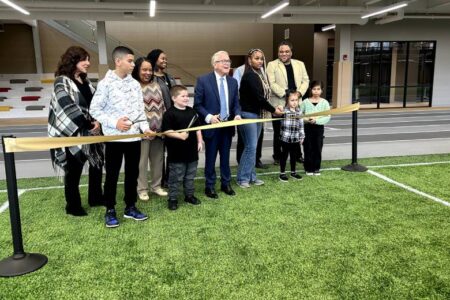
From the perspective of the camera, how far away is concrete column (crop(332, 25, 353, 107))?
16.0 m

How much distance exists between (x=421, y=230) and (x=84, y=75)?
3.82m

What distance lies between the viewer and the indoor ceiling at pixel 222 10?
521 inches

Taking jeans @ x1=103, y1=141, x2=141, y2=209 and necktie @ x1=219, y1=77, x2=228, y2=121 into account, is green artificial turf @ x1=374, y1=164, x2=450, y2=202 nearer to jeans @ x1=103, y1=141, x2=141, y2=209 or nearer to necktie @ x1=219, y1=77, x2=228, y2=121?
necktie @ x1=219, y1=77, x2=228, y2=121

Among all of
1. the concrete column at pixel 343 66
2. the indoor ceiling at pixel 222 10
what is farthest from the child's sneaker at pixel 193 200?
the concrete column at pixel 343 66

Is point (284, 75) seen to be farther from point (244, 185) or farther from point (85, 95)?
point (85, 95)

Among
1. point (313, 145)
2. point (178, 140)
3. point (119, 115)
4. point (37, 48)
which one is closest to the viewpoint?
point (119, 115)

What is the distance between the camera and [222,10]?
13969 mm

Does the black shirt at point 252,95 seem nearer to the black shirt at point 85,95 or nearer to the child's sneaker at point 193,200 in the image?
the child's sneaker at point 193,200

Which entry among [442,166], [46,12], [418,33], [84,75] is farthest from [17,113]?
[418,33]

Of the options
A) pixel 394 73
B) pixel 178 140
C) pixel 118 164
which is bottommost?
pixel 118 164

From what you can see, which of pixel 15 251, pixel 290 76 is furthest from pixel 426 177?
pixel 15 251

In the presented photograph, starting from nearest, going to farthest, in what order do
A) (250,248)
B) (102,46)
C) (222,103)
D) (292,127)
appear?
1. (250,248)
2. (222,103)
3. (292,127)
4. (102,46)

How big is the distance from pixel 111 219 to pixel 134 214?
0.27 meters

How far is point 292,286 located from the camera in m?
2.75
